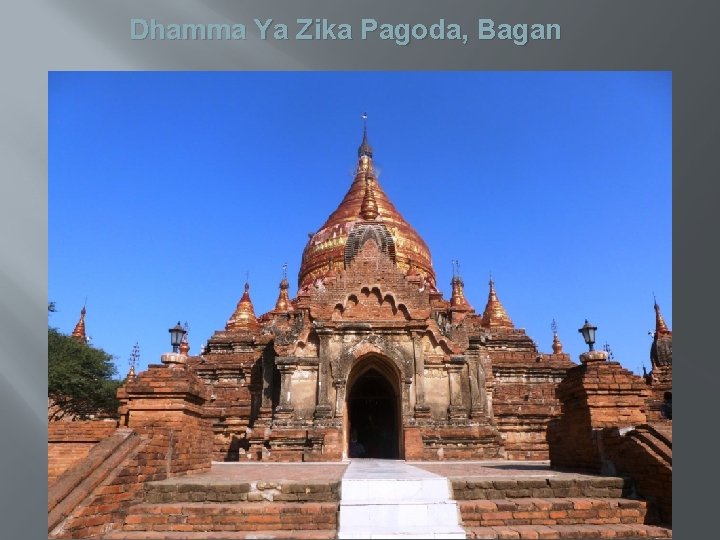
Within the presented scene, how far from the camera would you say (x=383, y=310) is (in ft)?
61.0

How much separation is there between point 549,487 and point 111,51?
786 centimetres

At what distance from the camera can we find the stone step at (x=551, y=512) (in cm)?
623

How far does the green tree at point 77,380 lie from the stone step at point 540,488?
26684 millimetres

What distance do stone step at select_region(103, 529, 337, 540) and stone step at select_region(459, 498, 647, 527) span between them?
1776 millimetres

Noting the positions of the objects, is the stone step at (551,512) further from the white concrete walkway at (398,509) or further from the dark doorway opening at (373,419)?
the dark doorway opening at (373,419)

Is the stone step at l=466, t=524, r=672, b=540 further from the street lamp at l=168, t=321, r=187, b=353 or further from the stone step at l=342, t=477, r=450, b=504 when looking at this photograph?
the street lamp at l=168, t=321, r=187, b=353

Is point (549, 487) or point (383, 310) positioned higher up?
point (383, 310)

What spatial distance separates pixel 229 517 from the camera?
20.0ft

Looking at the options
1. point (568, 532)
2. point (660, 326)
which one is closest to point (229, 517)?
point (568, 532)

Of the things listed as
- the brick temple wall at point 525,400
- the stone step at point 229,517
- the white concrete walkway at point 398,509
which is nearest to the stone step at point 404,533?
the white concrete walkway at point 398,509

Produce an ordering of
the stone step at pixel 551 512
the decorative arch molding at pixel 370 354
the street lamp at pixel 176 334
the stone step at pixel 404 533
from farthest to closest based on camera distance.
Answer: the decorative arch molding at pixel 370 354, the street lamp at pixel 176 334, the stone step at pixel 551 512, the stone step at pixel 404 533
